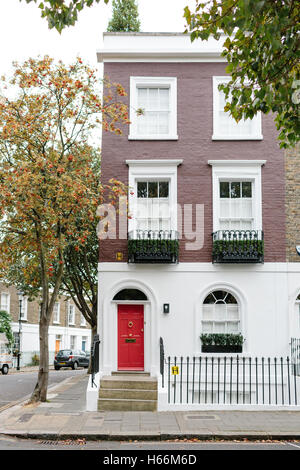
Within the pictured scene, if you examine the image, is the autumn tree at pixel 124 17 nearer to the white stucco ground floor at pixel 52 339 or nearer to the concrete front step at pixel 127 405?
the concrete front step at pixel 127 405

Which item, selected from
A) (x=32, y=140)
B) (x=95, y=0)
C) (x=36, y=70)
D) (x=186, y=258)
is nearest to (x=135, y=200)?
(x=186, y=258)

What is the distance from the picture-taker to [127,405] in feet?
46.6

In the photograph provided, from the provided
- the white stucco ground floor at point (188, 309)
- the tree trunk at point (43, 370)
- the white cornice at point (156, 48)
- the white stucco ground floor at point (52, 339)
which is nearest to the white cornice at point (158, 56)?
the white cornice at point (156, 48)

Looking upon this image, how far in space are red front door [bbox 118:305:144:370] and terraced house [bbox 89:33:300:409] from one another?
0.10 feet

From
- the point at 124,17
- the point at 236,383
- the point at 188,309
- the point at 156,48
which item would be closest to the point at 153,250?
the point at 188,309

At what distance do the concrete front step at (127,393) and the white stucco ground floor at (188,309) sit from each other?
742 mm

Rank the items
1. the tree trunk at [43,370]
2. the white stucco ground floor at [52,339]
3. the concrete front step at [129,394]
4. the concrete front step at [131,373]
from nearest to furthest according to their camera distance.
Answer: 1. the concrete front step at [129,394]
2. the tree trunk at [43,370]
3. the concrete front step at [131,373]
4. the white stucco ground floor at [52,339]

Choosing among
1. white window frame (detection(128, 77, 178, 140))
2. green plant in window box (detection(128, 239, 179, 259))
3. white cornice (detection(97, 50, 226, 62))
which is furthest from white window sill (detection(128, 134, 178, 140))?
green plant in window box (detection(128, 239, 179, 259))

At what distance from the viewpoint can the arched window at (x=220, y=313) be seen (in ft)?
53.5

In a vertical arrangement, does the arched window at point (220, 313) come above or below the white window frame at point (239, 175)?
below

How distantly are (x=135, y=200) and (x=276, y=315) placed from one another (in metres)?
5.38

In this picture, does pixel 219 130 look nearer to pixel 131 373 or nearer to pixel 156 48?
pixel 156 48

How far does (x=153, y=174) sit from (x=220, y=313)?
460 cm

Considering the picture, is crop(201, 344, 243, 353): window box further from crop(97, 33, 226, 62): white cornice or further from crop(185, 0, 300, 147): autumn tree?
crop(97, 33, 226, 62): white cornice
